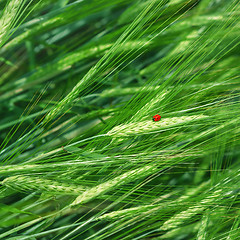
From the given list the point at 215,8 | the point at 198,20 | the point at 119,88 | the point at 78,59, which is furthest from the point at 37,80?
the point at 215,8

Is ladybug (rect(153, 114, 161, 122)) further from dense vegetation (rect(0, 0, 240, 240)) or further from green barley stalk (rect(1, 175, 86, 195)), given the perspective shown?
green barley stalk (rect(1, 175, 86, 195))

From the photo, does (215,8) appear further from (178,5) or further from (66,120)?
(66,120)

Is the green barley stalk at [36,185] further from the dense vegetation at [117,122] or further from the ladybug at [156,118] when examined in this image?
the ladybug at [156,118]

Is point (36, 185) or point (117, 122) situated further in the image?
point (117, 122)

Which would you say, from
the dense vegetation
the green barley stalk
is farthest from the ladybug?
the green barley stalk

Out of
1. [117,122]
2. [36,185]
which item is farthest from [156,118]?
[36,185]

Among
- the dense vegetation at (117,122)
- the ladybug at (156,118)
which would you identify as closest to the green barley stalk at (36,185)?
the dense vegetation at (117,122)

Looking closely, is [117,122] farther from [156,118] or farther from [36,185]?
[36,185]

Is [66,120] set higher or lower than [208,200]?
higher
